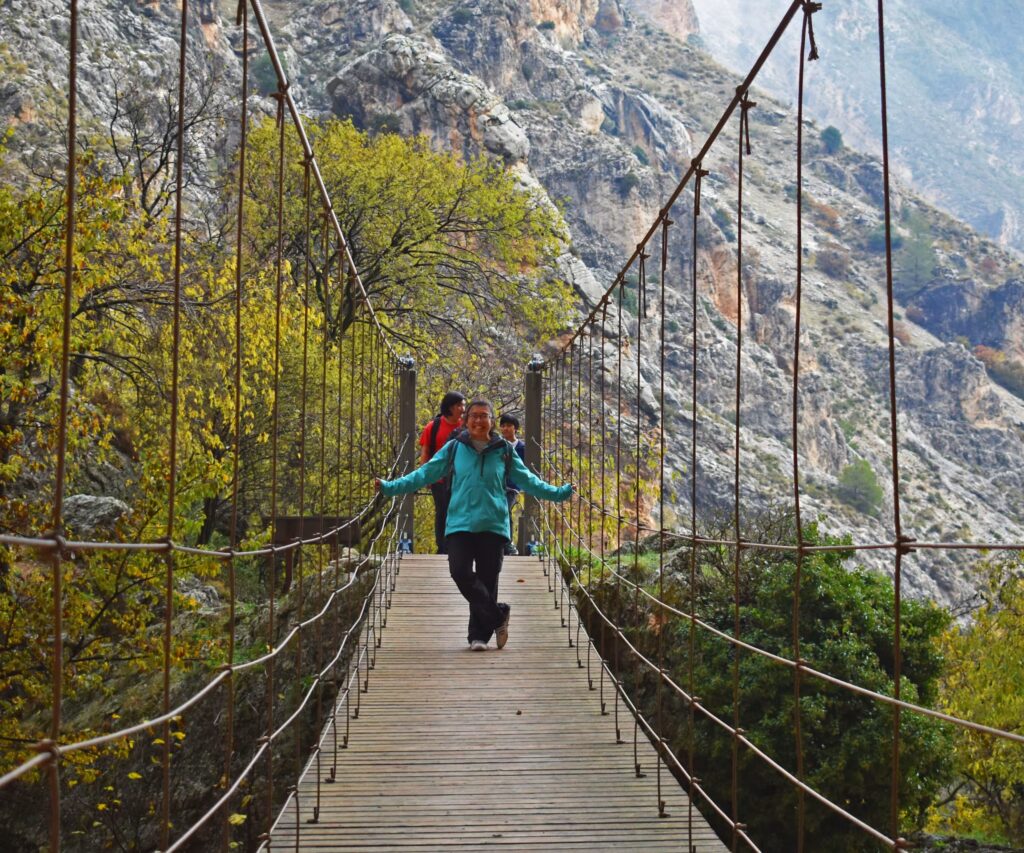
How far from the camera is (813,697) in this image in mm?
5902

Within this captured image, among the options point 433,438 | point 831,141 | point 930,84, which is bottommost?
point 433,438

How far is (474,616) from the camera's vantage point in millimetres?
5297

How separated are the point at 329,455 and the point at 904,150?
131 meters

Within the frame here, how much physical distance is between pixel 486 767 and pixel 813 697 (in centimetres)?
276

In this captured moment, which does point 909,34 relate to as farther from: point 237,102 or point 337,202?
point 337,202

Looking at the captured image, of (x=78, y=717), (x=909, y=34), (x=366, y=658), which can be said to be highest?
(x=909, y=34)

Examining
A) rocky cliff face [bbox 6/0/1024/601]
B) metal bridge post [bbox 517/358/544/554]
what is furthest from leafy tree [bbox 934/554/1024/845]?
rocky cliff face [bbox 6/0/1024/601]

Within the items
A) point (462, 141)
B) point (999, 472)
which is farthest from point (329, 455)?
point (999, 472)

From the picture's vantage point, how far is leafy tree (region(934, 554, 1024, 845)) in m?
11.4

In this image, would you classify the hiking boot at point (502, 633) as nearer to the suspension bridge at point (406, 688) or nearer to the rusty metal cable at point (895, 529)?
the suspension bridge at point (406, 688)

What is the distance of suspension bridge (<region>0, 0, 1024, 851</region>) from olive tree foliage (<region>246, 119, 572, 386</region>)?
3304 mm

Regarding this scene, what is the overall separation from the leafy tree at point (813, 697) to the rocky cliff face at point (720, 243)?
24934 millimetres

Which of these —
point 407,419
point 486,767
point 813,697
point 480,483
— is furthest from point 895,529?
point 407,419

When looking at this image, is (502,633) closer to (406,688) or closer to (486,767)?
(406,688)
